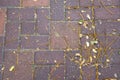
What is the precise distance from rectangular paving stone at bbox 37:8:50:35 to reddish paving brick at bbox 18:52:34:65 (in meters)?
0.30

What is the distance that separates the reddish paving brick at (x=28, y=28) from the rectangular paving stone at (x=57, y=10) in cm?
27

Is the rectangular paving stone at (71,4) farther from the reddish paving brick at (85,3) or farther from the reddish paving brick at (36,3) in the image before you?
the reddish paving brick at (36,3)

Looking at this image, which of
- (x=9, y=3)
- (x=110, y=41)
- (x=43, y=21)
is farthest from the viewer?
(x=9, y=3)

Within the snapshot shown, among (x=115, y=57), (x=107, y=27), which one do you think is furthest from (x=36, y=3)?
(x=115, y=57)

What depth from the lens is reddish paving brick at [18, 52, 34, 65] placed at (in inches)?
128

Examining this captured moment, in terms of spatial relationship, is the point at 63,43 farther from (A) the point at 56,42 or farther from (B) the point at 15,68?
(B) the point at 15,68

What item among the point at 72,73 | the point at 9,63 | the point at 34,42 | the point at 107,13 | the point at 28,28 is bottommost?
the point at 72,73

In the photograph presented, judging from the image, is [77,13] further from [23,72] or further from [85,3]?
[23,72]

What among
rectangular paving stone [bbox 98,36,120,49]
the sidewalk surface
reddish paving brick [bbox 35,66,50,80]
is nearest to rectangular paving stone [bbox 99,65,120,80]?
the sidewalk surface

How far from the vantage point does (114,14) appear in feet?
11.3

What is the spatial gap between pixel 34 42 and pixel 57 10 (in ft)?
1.67

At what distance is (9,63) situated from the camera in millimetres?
3258

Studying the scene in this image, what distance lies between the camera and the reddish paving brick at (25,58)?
10.7 feet

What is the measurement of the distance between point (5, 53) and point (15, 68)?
0.74 feet
